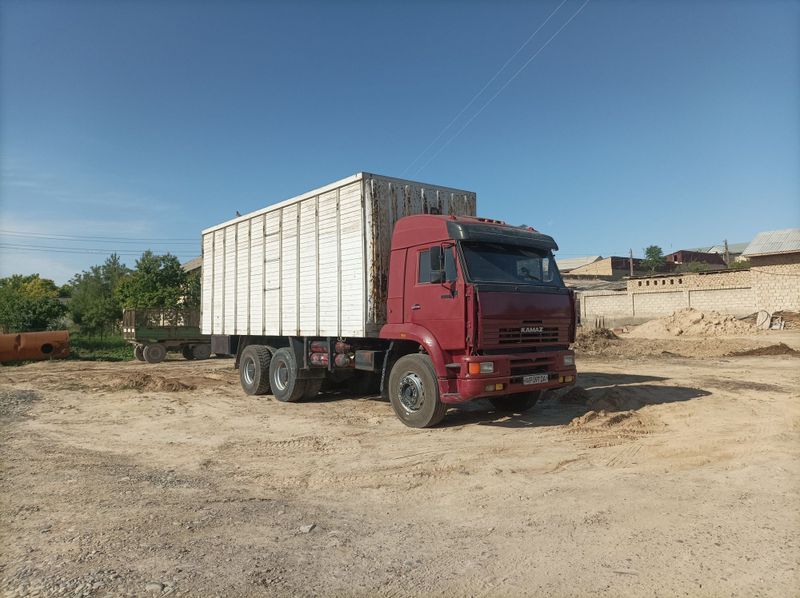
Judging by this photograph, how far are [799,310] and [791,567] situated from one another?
25.9 m

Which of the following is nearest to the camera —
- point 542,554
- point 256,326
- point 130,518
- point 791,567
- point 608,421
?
point 791,567

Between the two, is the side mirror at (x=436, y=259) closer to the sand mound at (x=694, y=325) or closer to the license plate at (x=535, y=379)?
the license plate at (x=535, y=379)

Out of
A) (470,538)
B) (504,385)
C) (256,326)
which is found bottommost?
(470,538)

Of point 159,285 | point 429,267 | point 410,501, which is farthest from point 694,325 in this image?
point 159,285

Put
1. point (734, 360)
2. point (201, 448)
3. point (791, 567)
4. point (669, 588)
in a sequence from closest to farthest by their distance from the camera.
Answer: point (669, 588)
point (791, 567)
point (201, 448)
point (734, 360)

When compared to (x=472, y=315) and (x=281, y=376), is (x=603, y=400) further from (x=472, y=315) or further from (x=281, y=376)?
(x=281, y=376)

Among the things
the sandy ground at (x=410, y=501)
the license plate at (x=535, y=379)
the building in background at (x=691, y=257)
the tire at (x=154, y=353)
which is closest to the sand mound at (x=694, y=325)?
the sandy ground at (x=410, y=501)

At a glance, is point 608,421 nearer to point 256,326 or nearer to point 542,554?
point 542,554

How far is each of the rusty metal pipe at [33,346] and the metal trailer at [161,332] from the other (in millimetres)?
2502

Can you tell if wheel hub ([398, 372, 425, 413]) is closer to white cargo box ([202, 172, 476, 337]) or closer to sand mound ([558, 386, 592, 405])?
white cargo box ([202, 172, 476, 337])

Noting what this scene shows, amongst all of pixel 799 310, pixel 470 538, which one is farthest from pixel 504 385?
pixel 799 310

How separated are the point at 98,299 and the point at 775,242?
44.2 meters

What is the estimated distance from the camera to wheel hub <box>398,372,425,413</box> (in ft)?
24.8

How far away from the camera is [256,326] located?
38.0ft
